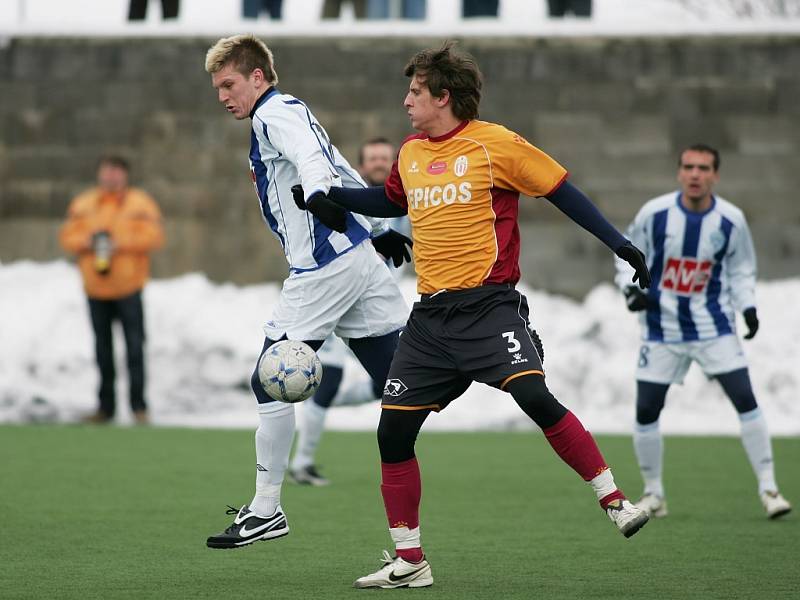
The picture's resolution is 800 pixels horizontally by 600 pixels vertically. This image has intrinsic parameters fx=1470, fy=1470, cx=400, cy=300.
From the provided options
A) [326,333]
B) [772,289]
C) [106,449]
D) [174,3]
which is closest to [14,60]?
[174,3]

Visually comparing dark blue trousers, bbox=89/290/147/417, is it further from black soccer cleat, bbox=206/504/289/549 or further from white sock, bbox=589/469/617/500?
white sock, bbox=589/469/617/500

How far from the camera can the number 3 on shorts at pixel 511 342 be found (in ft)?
18.4

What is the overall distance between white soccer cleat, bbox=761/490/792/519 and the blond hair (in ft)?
11.7

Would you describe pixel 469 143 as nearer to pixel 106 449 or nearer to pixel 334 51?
pixel 106 449

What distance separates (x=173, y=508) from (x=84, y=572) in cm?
217

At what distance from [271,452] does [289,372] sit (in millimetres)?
413

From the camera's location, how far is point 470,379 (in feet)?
18.8

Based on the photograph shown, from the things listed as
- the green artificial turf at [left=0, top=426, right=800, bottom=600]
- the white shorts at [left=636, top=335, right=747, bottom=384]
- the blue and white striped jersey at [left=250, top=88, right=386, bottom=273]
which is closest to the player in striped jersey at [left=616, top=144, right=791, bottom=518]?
the white shorts at [left=636, top=335, right=747, bottom=384]

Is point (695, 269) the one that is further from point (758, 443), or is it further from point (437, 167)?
point (437, 167)

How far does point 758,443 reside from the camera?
8.30 meters

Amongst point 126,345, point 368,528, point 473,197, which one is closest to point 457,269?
point 473,197

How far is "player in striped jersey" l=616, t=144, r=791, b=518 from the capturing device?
828 centimetres

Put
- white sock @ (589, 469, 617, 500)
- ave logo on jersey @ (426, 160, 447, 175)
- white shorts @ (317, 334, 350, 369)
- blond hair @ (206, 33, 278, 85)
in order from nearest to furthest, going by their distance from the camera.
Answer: white sock @ (589, 469, 617, 500) → ave logo on jersey @ (426, 160, 447, 175) → blond hair @ (206, 33, 278, 85) → white shorts @ (317, 334, 350, 369)

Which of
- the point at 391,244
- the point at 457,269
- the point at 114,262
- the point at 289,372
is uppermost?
the point at 114,262
